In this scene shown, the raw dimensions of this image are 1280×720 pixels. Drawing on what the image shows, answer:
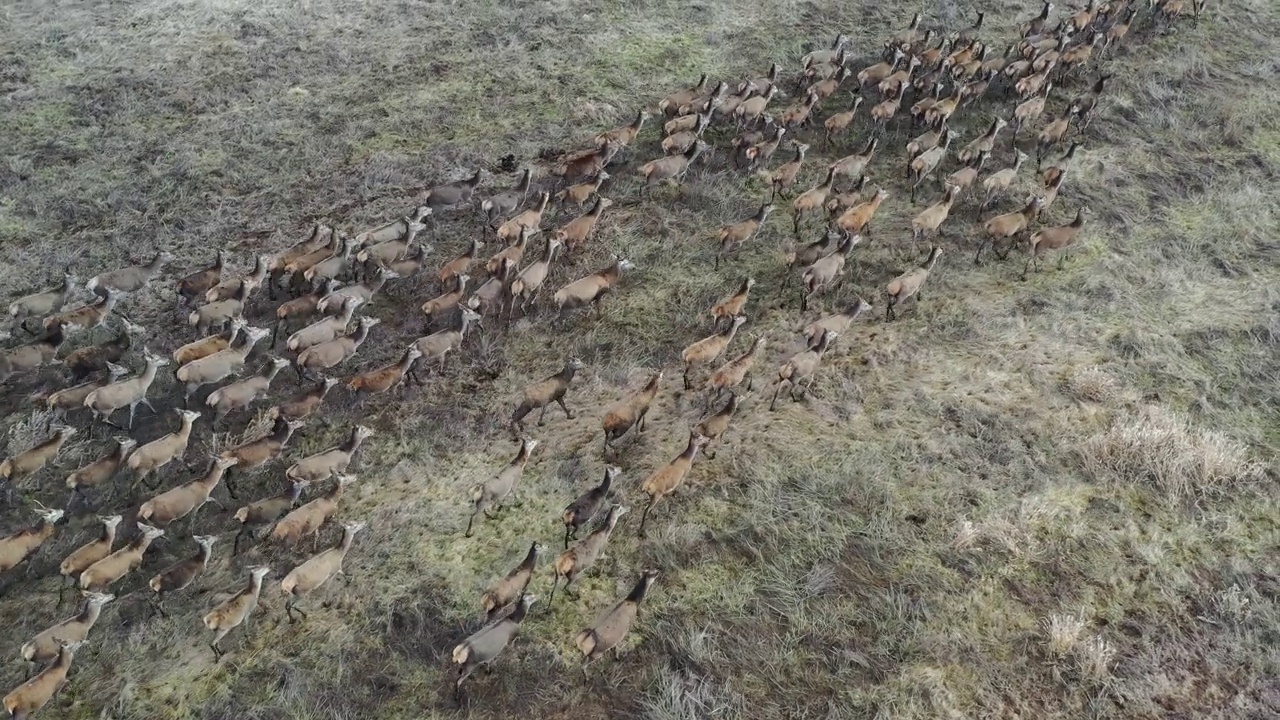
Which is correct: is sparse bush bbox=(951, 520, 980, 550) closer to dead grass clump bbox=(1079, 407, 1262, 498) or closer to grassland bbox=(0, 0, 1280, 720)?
grassland bbox=(0, 0, 1280, 720)

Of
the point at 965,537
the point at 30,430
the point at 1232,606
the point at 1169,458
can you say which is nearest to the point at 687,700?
the point at 965,537

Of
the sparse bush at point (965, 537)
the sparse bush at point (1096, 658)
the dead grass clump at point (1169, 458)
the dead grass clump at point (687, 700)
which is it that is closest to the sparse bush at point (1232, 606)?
the sparse bush at point (1096, 658)

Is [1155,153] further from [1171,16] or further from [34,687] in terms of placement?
[34,687]

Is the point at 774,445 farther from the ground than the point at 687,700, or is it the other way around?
the point at 774,445

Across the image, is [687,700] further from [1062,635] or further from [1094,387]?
[1094,387]

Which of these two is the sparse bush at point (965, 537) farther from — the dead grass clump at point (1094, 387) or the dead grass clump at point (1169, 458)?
the dead grass clump at point (1094, 387)

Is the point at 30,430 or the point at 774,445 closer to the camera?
the point at 774,445
